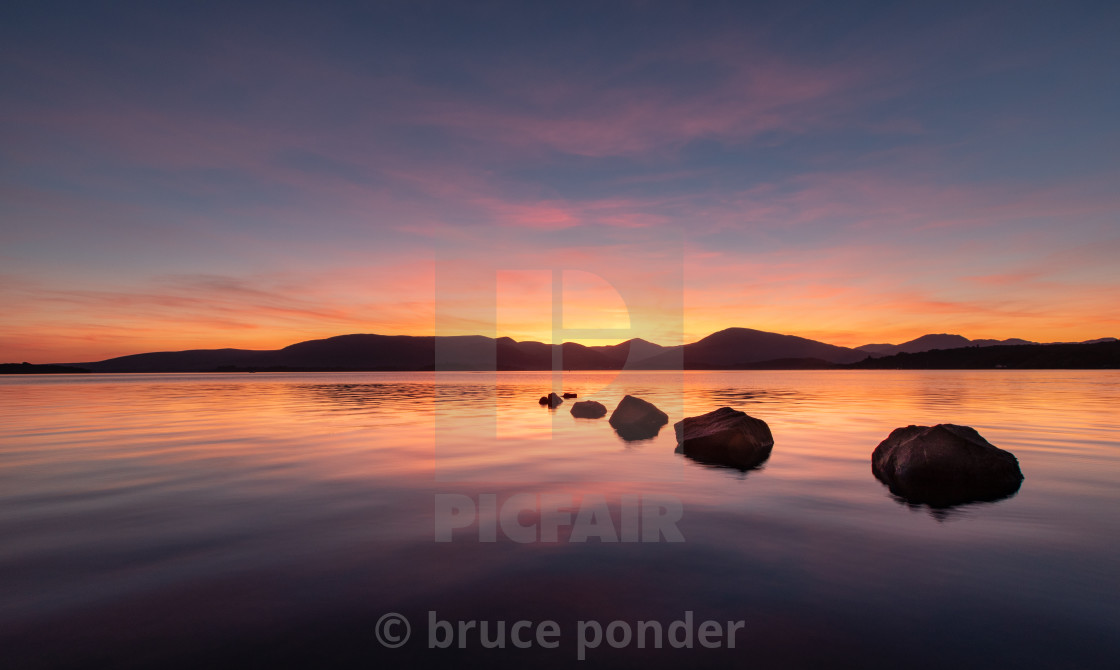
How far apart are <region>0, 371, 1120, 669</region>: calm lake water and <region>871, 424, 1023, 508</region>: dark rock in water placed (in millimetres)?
432

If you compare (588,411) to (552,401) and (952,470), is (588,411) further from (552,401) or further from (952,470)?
(952,470)

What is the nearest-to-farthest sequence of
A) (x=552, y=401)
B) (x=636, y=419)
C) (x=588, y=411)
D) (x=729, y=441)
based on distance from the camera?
(x=729, y=441) → (x=636, y=419) → (x=588, y=411) → (x=552, y=401)

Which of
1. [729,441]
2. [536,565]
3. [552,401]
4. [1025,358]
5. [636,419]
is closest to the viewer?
[536,565]

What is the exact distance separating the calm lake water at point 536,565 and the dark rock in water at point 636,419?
5.93 meters

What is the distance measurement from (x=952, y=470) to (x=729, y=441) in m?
4.99

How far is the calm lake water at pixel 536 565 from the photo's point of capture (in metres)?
4.56

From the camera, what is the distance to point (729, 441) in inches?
548

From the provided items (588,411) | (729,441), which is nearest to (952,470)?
(729,441)

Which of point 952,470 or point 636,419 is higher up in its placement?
point 636,419

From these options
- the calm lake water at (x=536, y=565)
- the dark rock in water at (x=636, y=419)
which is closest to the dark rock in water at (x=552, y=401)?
the dark rock in water at (x=636, y=419)

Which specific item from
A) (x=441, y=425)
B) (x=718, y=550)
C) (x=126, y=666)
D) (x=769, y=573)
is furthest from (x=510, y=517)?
(x=441, y=425)

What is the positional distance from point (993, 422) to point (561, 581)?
24.7 metres

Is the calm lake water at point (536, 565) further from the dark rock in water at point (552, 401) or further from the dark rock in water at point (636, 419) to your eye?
the dark rock in water at point (552, 401)

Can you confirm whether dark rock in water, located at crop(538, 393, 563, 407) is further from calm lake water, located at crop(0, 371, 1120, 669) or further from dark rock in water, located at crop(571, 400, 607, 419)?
calm lake water, located at crop(0, 371, 1120, 669)
